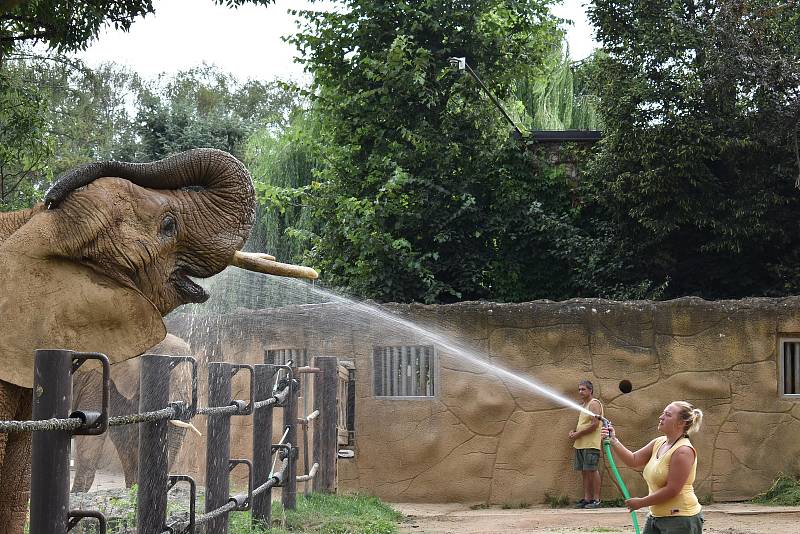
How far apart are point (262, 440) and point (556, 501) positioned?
5438 mm

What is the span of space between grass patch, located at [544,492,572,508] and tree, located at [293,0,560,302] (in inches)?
168

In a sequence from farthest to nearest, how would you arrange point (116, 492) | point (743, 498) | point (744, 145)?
point (744, 145)
point (743, 498)
point (116, 492)

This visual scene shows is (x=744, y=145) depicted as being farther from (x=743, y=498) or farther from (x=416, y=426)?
(x=416, y=426)

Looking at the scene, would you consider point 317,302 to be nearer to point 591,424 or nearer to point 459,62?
point 459,62

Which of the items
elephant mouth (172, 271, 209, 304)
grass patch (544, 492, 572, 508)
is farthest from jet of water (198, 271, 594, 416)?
elephant mouth (172, 271, 209, 304)

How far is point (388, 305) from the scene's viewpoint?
453 inches

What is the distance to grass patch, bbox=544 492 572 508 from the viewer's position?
1113 centimetres

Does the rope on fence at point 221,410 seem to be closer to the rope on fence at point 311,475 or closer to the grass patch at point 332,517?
the grass patch at point 332,517

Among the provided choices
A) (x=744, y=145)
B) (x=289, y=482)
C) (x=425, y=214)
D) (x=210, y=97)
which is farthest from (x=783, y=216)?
(x=210, y=97)

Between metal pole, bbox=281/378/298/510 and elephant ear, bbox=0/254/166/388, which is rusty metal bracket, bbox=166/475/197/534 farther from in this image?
metal pole, bbox=281/378/298/510

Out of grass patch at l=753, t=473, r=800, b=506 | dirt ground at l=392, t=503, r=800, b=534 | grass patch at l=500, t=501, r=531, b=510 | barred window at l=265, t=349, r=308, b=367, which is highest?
barred window at l=265, t=349, r=308, b=367


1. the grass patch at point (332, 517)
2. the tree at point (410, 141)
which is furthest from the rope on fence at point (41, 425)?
the tree at point (410, 141)

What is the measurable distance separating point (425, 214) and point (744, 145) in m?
4.50

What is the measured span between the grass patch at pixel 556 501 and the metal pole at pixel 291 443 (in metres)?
4.16
